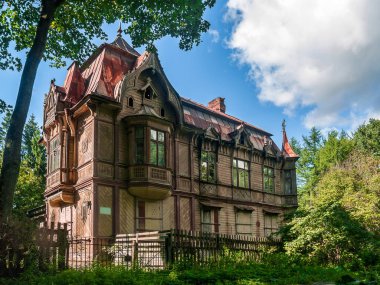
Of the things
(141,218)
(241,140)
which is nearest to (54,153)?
(141,218)

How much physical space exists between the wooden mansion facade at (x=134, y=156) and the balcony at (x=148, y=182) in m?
0.05

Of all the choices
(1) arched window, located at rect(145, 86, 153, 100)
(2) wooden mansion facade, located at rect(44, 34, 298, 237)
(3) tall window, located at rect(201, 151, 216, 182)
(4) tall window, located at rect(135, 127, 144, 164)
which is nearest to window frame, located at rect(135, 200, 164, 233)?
(2) wooden mansion facade, located at rect(44, 34, 298, 237)

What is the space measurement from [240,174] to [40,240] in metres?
20.4

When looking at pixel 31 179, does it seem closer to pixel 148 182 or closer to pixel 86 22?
pixel 148 182

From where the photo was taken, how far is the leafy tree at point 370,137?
47.6m

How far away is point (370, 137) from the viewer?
4844 cm

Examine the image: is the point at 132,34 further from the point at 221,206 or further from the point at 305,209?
the point at 221,206

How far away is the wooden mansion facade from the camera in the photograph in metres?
21.1

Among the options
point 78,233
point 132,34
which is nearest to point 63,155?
point 78,233

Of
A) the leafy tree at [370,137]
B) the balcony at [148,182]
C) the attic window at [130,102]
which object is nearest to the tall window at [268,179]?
the balcony at [148,182]

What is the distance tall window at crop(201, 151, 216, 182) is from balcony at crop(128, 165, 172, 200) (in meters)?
5.10

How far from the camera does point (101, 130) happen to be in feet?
69.8

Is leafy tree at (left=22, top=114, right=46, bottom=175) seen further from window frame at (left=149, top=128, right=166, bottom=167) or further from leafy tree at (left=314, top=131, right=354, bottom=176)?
leafy tree at (left=314, top=131, right=354, bottom=176)

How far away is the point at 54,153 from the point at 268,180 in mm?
16388
